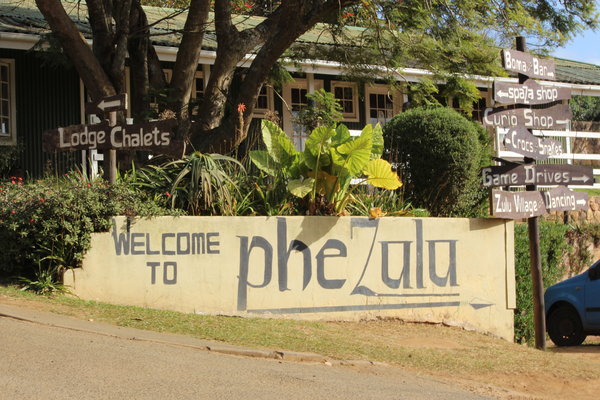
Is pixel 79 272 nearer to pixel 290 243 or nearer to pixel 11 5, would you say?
pixel 290 243

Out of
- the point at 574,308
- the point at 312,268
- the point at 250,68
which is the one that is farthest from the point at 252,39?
the point at 574,308

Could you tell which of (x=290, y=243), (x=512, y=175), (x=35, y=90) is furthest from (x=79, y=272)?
(x=35, y=90)

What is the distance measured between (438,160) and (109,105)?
5.41 m

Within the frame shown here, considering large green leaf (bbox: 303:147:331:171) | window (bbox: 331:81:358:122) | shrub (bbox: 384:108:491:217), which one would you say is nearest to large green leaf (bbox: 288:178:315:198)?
large green leaf (bbox: 303:147:331:171)

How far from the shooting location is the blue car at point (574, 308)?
1238 centimetres

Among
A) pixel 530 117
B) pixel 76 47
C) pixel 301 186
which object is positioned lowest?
pixel 301 186

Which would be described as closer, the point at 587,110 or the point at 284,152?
the point at 284,152

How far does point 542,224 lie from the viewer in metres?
14.7

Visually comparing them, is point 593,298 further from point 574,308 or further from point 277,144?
point 277,144

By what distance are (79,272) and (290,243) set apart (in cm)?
270

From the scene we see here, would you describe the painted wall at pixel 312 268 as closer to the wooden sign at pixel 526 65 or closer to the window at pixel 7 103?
the wooden sign at pixel 526 65

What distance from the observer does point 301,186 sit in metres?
10.5

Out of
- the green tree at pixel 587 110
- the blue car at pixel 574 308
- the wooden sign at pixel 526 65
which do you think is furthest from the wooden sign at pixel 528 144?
the green tree at pixel 587 110

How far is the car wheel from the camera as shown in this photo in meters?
12.7
